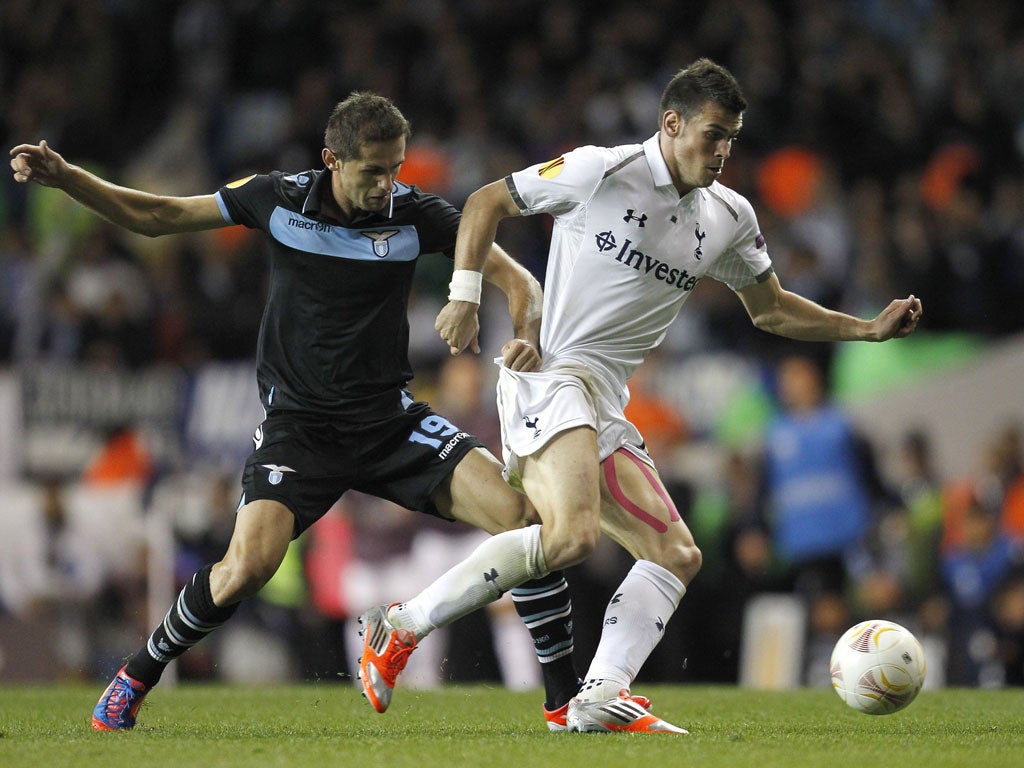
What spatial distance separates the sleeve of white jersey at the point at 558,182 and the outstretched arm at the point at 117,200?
120cm

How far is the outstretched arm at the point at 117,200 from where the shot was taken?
5.75m

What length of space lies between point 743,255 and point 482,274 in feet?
3.77

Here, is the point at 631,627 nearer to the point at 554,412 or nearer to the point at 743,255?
the point at 554,412

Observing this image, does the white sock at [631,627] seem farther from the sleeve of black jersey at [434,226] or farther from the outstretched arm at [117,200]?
the outstretched arm at [117,200]

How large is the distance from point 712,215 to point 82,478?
7.08 meters

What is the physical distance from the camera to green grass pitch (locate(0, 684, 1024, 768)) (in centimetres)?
492

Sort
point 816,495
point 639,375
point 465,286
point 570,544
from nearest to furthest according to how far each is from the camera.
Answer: point 570,544 < point 465,286 < point 816,495 < point 639,375

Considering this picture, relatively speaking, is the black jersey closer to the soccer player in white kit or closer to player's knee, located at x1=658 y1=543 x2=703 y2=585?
the soccer player in white kit

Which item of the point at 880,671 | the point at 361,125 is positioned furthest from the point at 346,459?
the point at 880,671

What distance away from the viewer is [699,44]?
15.2 m

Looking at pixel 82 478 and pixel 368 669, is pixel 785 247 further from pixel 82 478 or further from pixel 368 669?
pixel 368 669

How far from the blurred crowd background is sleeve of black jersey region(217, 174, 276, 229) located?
181 inches

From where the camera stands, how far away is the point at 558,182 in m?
5.80

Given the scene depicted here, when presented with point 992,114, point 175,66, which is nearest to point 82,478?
point 175,66
